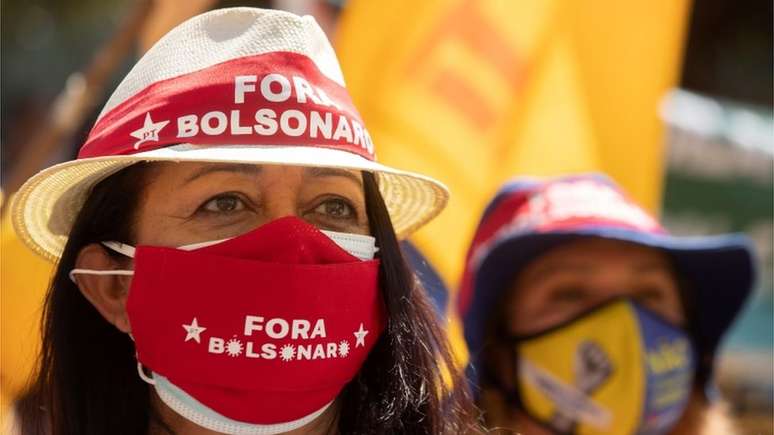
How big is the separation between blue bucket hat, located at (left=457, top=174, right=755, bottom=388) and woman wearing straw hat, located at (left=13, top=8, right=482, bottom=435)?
0.93m

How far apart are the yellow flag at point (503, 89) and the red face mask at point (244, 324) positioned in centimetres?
143

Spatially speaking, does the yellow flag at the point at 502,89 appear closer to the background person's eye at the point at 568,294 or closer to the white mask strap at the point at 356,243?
the background person's eye at the point at 568,294

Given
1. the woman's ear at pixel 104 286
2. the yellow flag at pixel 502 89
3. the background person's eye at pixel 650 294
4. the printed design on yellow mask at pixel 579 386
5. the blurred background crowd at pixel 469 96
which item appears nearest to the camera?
the woman's ear at pixel 104 286

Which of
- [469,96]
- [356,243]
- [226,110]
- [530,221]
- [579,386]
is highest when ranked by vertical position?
[469,96]

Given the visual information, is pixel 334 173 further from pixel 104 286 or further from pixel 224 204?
pixel 104 286

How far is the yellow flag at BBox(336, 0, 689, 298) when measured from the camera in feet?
11.6

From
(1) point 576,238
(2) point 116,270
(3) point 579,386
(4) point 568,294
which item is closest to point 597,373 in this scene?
(3) point 579,386

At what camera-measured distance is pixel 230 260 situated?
183cm

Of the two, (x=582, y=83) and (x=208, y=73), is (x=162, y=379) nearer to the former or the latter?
(x=208, y=73)

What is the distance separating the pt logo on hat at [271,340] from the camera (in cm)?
182

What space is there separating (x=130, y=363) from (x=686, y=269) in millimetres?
1799

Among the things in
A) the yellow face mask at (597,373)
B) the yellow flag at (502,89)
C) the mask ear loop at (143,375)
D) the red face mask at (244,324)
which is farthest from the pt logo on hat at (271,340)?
the yellow flag at (502,89)

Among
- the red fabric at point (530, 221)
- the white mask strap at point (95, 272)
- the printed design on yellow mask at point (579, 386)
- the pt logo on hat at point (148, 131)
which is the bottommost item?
the printed design on yellow mask at point (579, 386)

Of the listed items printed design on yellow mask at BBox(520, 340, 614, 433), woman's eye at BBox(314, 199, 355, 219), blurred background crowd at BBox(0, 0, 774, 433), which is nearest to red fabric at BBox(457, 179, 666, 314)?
blurred background crowd at BBox(0, 0, 774, 433)
